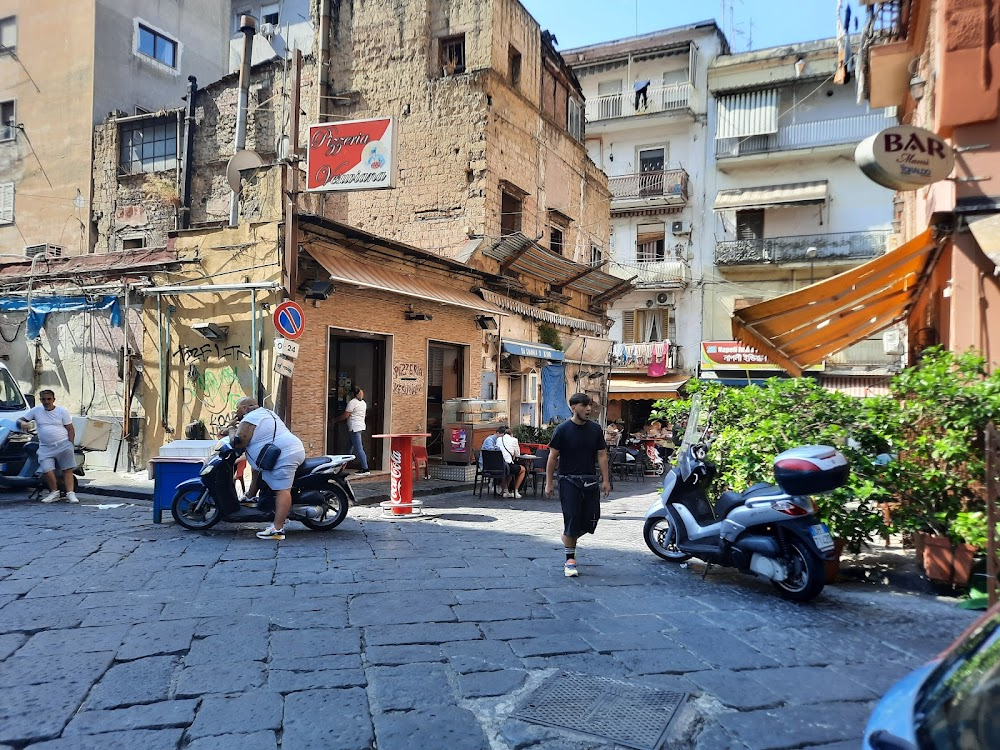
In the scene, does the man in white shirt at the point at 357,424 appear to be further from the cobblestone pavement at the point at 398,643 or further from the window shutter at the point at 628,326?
the window shutter at the point at 628,326

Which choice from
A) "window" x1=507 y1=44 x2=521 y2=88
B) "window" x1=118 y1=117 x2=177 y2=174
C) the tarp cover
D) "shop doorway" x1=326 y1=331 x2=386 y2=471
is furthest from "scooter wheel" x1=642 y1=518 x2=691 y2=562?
"window" x1=118 y1=117 x2=177 y2=174

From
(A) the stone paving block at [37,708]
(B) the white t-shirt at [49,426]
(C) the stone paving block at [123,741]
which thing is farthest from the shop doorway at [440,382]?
(C) the stone paving block at [123,741]

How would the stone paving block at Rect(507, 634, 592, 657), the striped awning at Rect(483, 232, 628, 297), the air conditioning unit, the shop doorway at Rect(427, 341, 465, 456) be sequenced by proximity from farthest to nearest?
the air conditioning unit < the striped awning at Rect(483, 232, 628, 297) < the shop doorway at Rect(427, 341, 465, 456) < the stone paving block at Rect(507, 634, 592, 657)

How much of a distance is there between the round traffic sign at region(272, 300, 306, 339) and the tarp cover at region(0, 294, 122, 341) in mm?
4299

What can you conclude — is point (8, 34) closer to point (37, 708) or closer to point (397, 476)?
point (397, 476)

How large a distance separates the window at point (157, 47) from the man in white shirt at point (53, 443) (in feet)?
52.4

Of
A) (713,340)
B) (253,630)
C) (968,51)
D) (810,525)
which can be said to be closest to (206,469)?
(253,630)

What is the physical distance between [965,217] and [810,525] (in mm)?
3587

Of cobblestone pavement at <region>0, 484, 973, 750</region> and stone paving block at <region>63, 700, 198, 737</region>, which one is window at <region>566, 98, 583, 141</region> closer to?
cobblestone pavement at <region>0, 484, 973, 750</region>

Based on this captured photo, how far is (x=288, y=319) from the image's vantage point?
10.2 meters

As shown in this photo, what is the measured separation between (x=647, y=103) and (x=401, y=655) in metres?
29.9

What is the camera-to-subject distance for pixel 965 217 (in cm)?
707

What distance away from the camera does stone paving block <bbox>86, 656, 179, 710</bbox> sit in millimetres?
3658

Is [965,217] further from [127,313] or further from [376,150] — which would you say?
[127,313]
